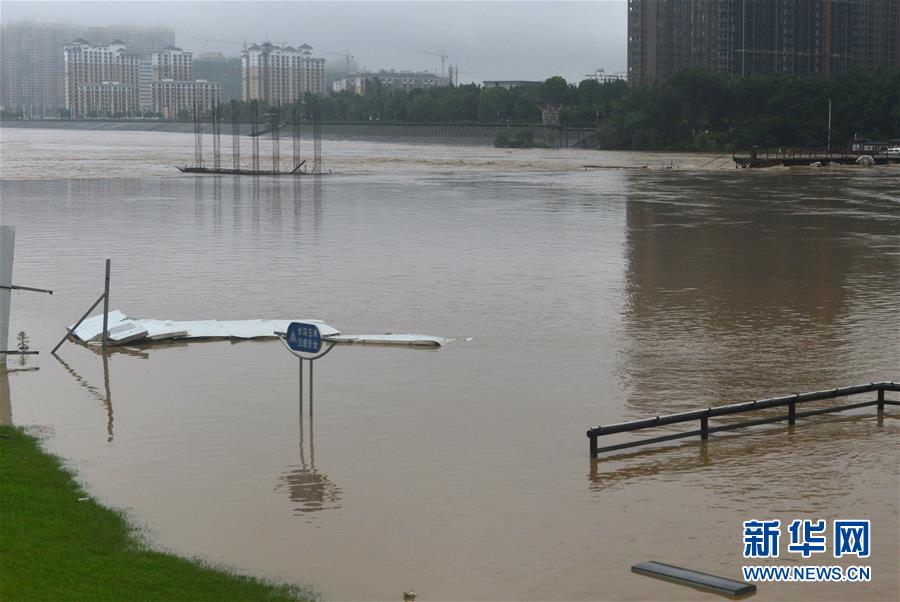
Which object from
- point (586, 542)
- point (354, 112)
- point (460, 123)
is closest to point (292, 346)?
point (586, 542)

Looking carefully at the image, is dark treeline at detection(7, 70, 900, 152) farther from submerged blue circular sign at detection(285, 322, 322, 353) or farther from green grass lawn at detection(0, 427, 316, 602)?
green grass lawn at detection(0, 427, 316, 602)

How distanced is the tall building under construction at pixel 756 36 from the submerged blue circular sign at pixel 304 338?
15540cm

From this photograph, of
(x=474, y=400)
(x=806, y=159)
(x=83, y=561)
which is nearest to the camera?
(x=83, y=561)

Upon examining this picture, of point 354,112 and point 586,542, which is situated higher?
point 354,112

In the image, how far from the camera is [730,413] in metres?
13.7

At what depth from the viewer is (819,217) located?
148ft

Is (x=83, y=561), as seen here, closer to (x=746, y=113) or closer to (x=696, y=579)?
(x=696, y=579)

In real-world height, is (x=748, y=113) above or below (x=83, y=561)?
above

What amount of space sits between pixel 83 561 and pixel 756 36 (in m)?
166

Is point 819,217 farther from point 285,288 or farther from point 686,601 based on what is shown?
point 686,601

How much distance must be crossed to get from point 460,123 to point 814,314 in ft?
456

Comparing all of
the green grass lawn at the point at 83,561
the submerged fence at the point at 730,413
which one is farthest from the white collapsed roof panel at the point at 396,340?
the green grass lawn at the point at 83,561

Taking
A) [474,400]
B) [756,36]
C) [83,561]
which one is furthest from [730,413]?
[756,36]

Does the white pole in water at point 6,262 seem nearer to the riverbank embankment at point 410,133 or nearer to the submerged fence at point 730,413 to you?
the submerged fence at point 730,413
